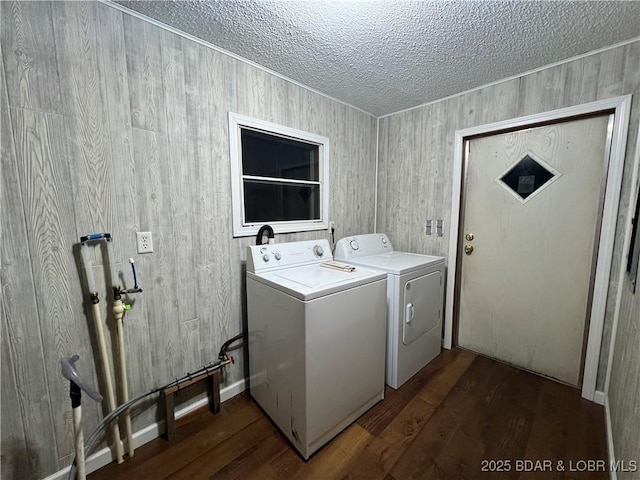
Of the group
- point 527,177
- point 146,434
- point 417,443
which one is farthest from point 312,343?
point 527,177

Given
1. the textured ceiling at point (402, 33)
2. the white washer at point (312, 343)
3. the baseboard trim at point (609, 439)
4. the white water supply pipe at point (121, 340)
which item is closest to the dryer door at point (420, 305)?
the white washer at point (312, 343)

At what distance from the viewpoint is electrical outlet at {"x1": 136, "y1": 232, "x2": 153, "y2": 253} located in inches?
57.1

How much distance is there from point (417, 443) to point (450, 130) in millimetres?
2416

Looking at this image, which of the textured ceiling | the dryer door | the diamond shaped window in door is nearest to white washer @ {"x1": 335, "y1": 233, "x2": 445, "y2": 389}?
the dryer door

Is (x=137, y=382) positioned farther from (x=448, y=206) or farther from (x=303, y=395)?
(x=448, y=206)

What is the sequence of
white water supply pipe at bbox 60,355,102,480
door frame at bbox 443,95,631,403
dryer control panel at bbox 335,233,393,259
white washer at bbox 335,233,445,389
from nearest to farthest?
white water supply pipe at bbox 60,355,102,480
door frame at bbox 443,95,631,403
white washer at bbox 335,233,445,389
dryer control panel at bbox 335,233,393,259

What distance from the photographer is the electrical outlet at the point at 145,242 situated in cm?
145

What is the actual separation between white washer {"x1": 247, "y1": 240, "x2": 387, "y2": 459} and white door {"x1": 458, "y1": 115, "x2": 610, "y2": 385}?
1.21 metres

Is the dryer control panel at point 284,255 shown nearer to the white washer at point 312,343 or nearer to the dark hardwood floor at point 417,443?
the white washer at point 312,343

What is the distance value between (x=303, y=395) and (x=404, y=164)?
7.53 ft

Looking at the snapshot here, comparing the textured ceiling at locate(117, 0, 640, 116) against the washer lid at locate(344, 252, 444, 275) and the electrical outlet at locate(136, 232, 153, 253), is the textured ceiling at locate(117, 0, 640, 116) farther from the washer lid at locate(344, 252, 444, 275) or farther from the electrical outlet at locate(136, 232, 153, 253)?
the washer lid at locate(344, 252, 444, 275)

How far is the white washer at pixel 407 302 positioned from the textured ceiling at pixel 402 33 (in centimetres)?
138

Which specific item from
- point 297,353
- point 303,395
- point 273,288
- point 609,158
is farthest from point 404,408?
point 609,158

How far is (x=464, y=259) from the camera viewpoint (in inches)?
95.1
